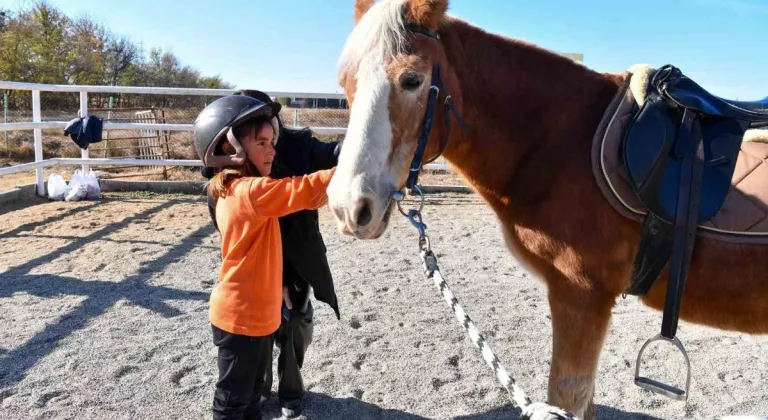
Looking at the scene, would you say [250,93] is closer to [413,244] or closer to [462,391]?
[462,391]

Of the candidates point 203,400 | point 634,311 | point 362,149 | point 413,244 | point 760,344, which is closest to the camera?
point 362,149

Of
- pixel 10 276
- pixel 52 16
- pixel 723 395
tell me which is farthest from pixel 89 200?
pixel 52 16

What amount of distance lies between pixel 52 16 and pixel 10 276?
81.4 ft

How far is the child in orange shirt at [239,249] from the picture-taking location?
2.07 meters

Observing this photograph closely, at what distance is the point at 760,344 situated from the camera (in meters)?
3.68

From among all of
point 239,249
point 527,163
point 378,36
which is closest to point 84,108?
point 239,249

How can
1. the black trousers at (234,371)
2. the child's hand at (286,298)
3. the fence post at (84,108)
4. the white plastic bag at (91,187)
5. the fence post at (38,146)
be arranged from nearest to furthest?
the black trousers at (234,371)
the child's hand at (286,298)
the fence post at (38,146)
the white plastic bag at (91,187)
the fence post at (84,108)

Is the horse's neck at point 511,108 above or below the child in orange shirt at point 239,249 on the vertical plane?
above

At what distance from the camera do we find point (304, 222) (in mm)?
2672

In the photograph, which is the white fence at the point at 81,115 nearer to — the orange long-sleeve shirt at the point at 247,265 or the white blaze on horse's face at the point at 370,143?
the orange long-sleeve shirt at the point at 247,265

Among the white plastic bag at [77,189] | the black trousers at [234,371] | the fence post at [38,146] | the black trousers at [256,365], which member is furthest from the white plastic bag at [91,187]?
the black trousers at [234,371]

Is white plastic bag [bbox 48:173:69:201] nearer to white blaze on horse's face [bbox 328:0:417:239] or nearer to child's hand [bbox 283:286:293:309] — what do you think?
child's hand [bbox 283:286:293:309]

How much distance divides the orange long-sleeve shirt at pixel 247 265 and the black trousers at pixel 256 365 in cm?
8

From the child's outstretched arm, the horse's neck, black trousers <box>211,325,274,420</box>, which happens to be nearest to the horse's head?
the horse's neck
